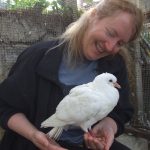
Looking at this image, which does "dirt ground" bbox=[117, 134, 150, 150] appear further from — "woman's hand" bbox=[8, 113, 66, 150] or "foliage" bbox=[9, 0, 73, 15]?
"woman's hand" bbox=[8, 113, 66, 150]

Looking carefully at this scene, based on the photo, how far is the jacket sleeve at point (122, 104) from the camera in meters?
2.07

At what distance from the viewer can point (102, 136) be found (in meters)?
1.84

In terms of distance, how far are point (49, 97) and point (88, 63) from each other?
0.27 m

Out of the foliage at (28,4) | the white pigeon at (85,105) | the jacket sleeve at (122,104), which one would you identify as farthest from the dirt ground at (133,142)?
the white pigeon at (85,105)

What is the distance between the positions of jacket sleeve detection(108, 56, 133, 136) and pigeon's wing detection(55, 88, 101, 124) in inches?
15.4

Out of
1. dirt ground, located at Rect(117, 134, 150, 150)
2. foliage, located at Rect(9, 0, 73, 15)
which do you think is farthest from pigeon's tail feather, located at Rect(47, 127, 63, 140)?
dirt ground, located at Rect(117, 134, 150, 150)

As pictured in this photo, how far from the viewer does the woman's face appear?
1.88 m

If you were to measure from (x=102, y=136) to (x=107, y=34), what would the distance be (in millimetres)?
461

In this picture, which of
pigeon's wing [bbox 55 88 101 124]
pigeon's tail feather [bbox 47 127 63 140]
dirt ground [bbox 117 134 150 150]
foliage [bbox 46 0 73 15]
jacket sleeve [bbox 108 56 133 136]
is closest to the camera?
pigeon's wing [bbox 55 88 101 124]

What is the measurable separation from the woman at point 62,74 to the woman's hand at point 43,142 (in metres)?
0.03

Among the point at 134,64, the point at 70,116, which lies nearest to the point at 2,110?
the point at 70,116

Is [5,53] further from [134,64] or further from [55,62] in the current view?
[134,64]

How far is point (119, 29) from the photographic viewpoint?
1.89 metres

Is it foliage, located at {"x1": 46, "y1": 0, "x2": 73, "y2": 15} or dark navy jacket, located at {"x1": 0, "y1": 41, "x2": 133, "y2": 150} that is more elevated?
foliage, located at {"x1": 46, "y1": 0, "x2": 73, "y2": 15}
